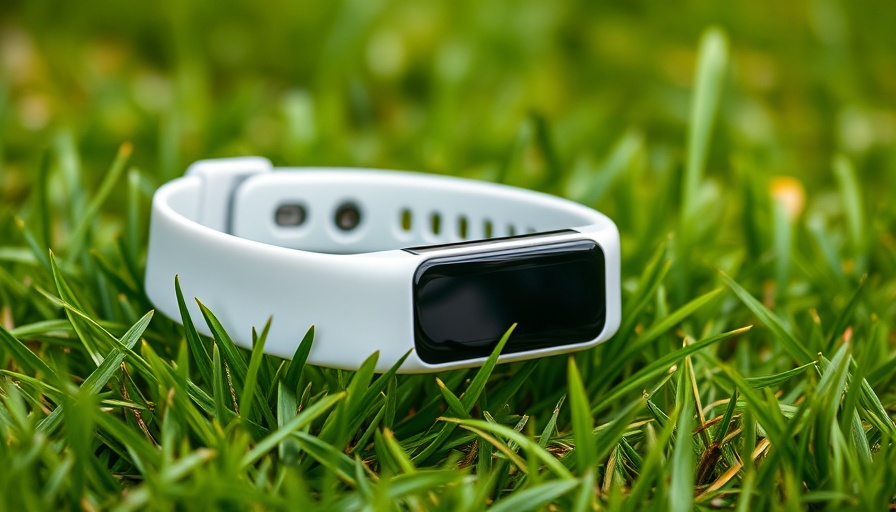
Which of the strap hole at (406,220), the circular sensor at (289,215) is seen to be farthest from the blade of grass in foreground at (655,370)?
the circular sensor at (289,215)

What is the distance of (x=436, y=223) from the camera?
1.41m

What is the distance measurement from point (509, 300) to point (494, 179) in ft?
2.59

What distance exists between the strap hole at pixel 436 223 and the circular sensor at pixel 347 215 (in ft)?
0.40

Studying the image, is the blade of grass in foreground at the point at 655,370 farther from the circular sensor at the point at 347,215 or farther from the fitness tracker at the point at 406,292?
the circular sensor at the point at 347,215

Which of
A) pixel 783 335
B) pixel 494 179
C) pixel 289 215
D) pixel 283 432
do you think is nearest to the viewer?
pixel 283 432

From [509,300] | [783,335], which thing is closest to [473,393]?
[509,300]

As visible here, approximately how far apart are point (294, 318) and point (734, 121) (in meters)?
1.75

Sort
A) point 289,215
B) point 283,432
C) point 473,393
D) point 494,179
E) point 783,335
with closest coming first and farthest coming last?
point 283,432
point 473,393
point 783,335
point 289,215
point 494,179

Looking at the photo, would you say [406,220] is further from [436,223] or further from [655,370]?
[655,370]

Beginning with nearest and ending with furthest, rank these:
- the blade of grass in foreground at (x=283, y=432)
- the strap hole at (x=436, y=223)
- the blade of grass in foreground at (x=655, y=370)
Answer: the blade of grass in foreground at (x=283, y=432) → the blade of grass in foreground at (x=655, y=370) → the strap hole at (x=436, y=223)

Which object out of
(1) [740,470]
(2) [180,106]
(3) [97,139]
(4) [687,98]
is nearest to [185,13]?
(2) [180,106]

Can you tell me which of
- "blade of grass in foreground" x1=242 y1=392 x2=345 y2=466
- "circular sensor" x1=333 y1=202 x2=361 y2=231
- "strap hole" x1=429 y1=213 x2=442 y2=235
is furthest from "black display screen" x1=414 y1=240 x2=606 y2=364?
"circular sensor" x1=333 y1=202 x2=361 y2=231

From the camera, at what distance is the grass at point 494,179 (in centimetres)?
86

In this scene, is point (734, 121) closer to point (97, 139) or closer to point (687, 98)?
point (687, 98)
